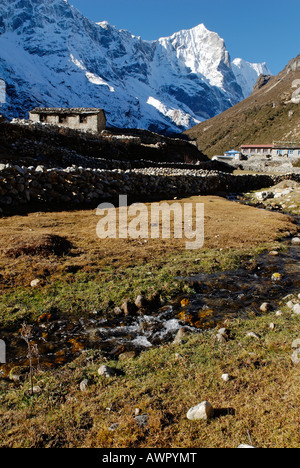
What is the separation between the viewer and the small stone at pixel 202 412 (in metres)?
3.82

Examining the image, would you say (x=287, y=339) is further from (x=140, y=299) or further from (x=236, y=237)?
(x=236, y=237)

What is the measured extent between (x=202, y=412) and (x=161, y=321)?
3082 mm

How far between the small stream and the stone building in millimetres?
47676

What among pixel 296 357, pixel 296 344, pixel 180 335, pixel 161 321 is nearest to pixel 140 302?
pixel 161 321

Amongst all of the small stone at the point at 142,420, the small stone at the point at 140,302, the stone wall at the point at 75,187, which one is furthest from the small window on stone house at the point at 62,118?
the small stone at the point at 142,420

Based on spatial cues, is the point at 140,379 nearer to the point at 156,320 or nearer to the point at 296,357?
the point at 156,320

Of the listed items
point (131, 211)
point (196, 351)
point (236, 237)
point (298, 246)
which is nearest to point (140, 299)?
point (196, 351)

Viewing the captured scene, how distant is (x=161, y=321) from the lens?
6.88 m

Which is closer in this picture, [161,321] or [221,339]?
[221,339]

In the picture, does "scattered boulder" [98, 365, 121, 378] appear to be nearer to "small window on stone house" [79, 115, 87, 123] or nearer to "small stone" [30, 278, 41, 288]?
"small stone" [30, 278, 41, 288]

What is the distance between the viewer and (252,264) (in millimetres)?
10359

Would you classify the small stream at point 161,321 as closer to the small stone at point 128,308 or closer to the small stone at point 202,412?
the small stone at point 128,308

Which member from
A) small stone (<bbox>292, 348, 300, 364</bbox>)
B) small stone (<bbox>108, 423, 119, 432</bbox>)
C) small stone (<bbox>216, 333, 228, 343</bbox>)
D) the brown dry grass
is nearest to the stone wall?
the brown dry grass

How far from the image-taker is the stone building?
5088 centimetres
